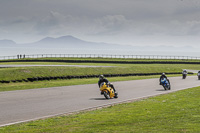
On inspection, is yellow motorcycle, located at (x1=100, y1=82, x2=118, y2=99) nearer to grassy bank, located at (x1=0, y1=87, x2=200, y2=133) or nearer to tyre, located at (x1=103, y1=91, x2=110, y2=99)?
tyre, located at (x1=103, y1=91, x2=110, y2=99)

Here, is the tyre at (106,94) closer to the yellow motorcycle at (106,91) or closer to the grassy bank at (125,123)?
the yellow motorcycle at (106,91)

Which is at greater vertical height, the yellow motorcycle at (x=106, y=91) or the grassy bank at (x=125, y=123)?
the yellow motorcycle at (x=106, y=91)

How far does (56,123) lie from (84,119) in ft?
3.61

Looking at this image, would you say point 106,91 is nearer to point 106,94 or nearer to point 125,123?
point 106,94

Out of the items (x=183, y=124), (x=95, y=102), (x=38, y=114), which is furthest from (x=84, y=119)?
(x=95, y=102)

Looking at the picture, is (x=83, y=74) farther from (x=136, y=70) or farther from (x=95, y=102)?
(x=95, y=102)

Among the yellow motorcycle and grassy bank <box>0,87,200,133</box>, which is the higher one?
the yellow motorcycle

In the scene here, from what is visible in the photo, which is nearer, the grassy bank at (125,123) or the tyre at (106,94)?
the grassy bank at (125,123)

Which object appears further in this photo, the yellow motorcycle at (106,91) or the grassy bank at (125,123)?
the yellow motorcycle at (106,91)

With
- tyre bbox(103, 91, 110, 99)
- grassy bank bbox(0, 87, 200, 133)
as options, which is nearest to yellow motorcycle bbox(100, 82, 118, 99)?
tyre bbox(103, 91, 110, 99)

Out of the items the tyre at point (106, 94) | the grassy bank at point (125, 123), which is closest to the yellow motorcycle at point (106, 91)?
the tyre at point (106, 94)

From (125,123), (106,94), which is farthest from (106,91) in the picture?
(125,123)

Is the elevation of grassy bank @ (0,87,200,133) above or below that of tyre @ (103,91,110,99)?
below

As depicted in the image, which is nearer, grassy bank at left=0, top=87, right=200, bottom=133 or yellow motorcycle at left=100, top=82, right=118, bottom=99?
grassy bank at left=0, top=87, right=200, bottom=133
